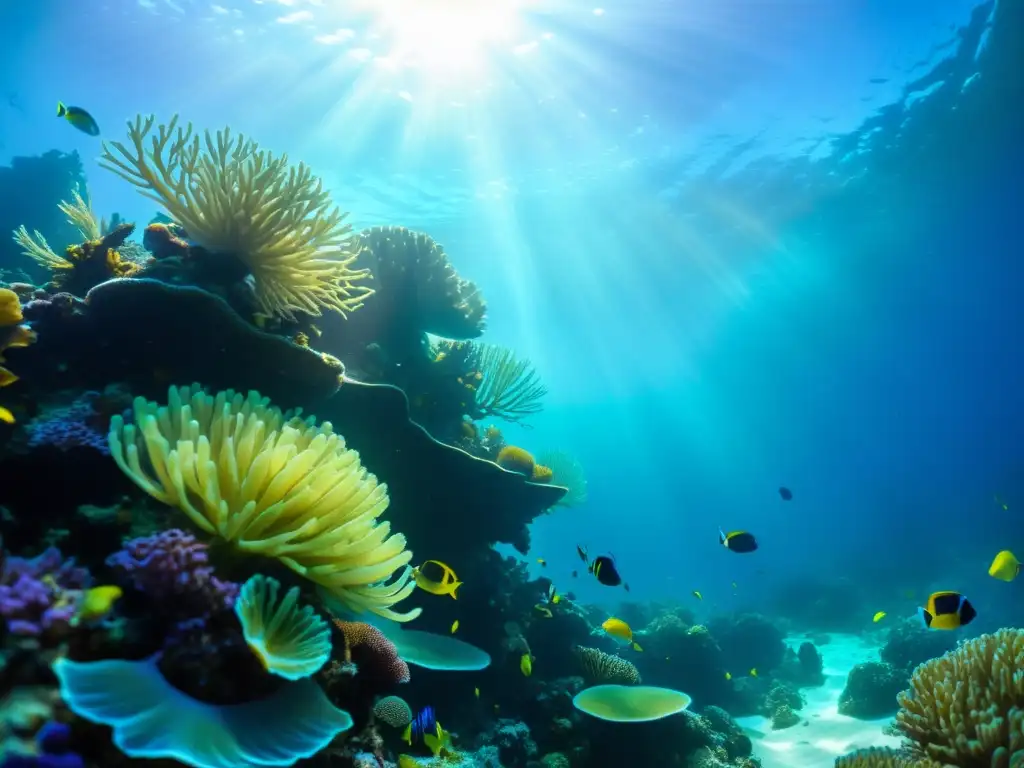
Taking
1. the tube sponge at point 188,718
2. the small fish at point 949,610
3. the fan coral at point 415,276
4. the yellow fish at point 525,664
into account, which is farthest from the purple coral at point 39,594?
the small fish at point 949,610

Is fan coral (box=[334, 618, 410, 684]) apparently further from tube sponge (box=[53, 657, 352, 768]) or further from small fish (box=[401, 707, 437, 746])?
small fish (box=[401, 707, 437, 746])

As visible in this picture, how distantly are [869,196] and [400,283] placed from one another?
29.6 meters

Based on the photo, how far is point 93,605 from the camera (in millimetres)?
1743

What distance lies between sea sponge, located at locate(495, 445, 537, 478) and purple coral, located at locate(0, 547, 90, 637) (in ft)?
17.7

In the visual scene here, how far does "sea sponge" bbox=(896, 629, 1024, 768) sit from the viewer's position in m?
3.56

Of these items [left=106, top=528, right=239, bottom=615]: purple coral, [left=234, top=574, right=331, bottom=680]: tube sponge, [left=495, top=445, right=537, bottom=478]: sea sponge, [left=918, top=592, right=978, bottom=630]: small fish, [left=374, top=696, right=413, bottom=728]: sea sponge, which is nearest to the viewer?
[left=234, top=574, right=331, bottom=680]: tube sponge

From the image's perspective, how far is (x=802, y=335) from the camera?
2078 inches

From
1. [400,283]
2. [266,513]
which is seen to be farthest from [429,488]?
[266,513]

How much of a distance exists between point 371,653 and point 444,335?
4779 millimetres

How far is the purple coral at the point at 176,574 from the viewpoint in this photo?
78.1 inches

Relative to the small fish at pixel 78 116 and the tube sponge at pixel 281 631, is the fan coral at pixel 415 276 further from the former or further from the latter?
the tube sponge at pixel 281 631

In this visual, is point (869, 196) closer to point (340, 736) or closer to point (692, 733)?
point (692, 733)

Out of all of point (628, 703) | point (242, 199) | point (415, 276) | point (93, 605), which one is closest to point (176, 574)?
point (93, 605)

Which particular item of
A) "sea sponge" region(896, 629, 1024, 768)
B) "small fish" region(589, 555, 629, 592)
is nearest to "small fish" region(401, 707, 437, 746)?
"small fish" region(589, 555, 629, 592)
